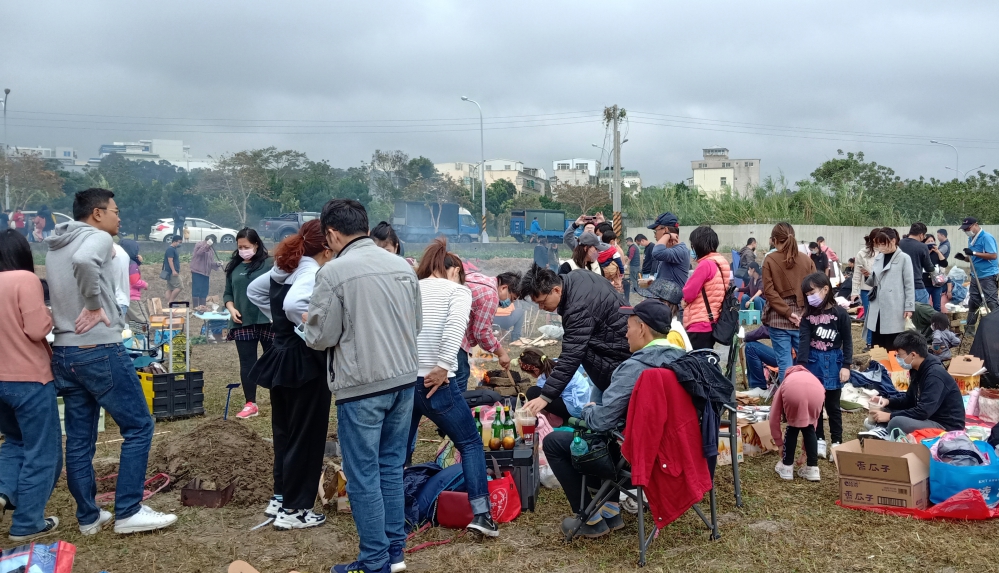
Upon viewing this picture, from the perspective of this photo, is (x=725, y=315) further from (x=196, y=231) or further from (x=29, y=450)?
(x=196, y=231)

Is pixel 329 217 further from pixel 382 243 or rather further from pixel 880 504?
pixel 880 504

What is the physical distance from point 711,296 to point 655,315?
238 centimetres

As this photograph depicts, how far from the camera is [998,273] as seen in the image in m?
11.5

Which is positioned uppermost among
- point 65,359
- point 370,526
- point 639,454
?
point 65,359

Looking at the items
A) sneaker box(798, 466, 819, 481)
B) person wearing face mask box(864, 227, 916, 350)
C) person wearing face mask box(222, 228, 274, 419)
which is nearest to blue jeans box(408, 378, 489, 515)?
sneaker box(798, 466, 819, 481)

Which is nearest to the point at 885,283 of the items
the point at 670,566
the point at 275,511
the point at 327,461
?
the point at 670,566

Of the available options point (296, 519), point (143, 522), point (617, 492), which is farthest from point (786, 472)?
point (143, 522)

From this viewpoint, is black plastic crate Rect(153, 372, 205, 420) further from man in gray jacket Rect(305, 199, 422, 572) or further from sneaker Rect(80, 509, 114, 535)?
A: man in gray jacket Rect(305, 199, 422, 572)

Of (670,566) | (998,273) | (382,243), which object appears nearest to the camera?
(670,566)

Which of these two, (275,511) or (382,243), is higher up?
(382,243)

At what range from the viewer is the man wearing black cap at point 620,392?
381 cm

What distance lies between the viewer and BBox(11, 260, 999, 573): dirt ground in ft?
12.6

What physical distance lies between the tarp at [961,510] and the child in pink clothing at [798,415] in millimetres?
804

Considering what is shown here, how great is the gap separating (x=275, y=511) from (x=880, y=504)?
368 centimetres
